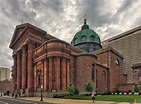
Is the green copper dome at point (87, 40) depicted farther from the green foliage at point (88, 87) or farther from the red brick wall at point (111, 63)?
the green foliage at point (88, 87)

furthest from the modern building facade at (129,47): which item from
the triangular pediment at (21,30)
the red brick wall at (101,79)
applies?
the triangular pediment at (21,30)

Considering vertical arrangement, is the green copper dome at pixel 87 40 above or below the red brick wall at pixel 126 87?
above

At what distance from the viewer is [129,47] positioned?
141 metres

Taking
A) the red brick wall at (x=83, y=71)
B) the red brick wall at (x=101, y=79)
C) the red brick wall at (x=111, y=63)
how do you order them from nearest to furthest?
the red brick wall at (x=83, y=71) < the red brick wall at (x=101, y=79) < the red brick wall at (x=111, y=63)

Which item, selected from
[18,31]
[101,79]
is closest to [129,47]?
[101,79]

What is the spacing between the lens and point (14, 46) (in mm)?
78812

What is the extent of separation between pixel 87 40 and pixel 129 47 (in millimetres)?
61576

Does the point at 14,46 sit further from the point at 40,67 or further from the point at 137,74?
the point at 137,74

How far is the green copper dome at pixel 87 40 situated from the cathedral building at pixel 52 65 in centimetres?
906

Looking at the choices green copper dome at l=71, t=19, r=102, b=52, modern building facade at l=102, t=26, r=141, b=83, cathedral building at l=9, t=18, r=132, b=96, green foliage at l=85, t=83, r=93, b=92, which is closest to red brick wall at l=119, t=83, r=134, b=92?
cathedral building at l=9, t=18, r=132, b=96

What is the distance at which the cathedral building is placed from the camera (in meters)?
55.0

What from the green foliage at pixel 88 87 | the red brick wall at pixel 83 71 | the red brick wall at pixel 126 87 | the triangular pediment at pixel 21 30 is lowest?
the red brick wall at pixel 126 87

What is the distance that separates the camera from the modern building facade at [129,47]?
132 metres

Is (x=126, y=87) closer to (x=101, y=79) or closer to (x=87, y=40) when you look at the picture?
(x=101, y=79)
